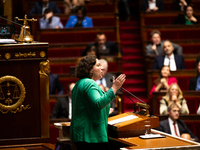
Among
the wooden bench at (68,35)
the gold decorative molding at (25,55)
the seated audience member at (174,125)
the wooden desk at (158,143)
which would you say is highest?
the wooden bench at (68,35)

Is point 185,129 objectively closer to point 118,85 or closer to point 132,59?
point 118,85

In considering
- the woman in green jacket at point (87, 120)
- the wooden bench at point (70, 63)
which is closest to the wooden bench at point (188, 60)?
the wooden bench at point (70, 63)

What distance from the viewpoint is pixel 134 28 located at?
22.9 feet

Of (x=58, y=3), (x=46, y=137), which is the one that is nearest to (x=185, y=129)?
(x=46, y=137)

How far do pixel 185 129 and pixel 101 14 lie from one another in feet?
9.91

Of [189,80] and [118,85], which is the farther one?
[189,80]

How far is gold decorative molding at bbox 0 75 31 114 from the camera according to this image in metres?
2.63

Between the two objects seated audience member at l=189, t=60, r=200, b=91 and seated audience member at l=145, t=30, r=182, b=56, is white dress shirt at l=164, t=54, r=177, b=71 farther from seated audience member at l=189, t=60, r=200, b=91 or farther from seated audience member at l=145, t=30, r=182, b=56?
seated audience member at l=189, t=60, r=200, b=91

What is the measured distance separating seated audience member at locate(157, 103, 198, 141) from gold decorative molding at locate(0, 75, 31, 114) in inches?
69.4

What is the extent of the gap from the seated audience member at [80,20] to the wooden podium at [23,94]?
11.7 feet

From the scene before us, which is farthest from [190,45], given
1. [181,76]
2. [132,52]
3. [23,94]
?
[23,94]

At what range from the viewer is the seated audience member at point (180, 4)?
6.78m

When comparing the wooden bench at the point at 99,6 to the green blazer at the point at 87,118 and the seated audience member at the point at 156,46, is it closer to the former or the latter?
the seated audience member at the point at 156,46

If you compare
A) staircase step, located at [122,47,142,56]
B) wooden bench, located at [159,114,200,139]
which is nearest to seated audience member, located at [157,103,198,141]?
wooden bench, located at [159,114,200,139]
